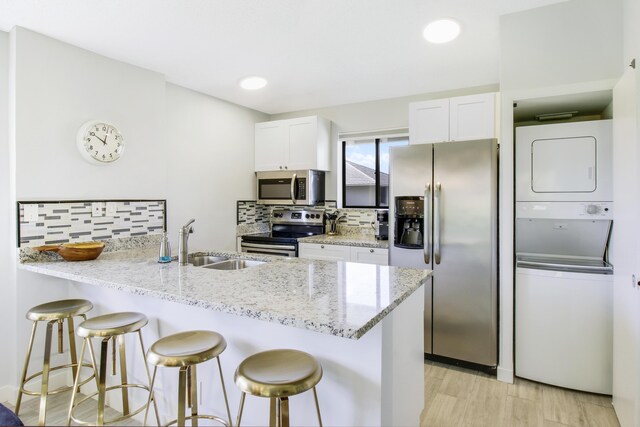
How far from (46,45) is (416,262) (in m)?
3.21

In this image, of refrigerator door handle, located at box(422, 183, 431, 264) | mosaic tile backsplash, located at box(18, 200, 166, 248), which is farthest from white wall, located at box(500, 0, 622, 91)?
mosaic tile backsplash, located at box(18, 200, 166, 248)

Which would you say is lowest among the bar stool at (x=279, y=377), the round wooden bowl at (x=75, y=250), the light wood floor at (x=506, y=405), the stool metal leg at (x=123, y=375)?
the light wood floor at (x=506, y=405)

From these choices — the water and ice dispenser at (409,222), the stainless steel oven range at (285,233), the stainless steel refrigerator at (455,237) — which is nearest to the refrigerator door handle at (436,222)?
the stainless steel refrigerator at (455,237)

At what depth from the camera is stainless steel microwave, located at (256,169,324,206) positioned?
4215 millimetres

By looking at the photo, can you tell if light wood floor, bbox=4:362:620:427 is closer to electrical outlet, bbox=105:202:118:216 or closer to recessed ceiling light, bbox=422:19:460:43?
electrical outlet, bbox=105:202:118:216

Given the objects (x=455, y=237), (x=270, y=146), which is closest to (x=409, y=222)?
(x=455, y=237)

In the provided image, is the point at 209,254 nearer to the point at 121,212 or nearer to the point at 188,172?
the point at 121,212

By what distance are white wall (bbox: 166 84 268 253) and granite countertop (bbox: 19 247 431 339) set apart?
120 cm

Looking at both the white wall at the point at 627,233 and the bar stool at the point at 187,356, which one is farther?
the white wall at the point at 627,233

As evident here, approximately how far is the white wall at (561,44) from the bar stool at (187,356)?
2562 millimetres

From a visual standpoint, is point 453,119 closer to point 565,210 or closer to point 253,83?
point 565,210

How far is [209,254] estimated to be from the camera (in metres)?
2.82

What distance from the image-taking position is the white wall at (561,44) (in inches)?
90.1

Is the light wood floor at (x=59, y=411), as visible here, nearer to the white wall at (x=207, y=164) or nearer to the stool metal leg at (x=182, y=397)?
the stool metal leg at (x=182, y=397)
